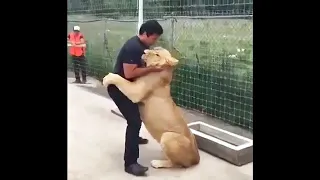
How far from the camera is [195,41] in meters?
1.56

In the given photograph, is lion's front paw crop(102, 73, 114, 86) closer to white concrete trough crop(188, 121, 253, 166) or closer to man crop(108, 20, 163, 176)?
man crop(108, 20, 163, 176)

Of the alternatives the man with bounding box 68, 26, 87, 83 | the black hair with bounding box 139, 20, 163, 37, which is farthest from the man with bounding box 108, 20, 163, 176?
the man with bounding box 68, 26, 87, 83

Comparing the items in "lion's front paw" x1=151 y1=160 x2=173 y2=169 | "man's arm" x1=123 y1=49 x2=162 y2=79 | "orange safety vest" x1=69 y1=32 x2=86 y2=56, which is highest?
"orange safety vest" x1=69 y1=32 x2=86 y2=56

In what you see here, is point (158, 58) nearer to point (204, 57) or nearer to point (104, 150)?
point (204, 57)

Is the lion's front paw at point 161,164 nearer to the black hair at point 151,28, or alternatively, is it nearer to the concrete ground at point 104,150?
the concrete ground at point 104,150

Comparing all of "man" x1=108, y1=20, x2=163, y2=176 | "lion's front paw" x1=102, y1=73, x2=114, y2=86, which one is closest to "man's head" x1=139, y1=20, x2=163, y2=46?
"man" x1=108, y1=20, x2=163, y2=176

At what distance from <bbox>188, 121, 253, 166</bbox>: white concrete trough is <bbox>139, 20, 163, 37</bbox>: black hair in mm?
310

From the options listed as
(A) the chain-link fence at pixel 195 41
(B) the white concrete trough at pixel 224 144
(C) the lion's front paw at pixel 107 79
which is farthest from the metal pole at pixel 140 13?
(B) the white concrete trough at pixel 224 144

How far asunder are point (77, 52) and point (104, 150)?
32 centimetres

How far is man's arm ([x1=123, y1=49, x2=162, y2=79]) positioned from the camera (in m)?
1.51

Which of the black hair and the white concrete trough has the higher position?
the black hair

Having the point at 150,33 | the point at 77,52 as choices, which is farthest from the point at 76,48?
the point at 150,33
